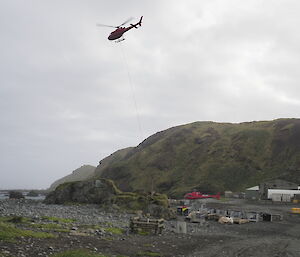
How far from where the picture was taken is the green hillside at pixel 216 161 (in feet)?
437

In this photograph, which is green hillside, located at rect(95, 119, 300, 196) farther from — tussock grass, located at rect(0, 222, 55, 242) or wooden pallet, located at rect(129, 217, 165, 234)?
tussock grass, located at rect(0, 222, 55, 242)

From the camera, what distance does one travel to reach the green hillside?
13325 centimetres

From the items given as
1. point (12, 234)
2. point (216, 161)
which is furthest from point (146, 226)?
point (216, 161)

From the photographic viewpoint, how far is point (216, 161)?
15100 centimetres

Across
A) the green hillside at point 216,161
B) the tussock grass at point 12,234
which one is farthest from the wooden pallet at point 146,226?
the green hillside at point 216,161

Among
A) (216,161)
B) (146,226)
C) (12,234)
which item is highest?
(216,161)

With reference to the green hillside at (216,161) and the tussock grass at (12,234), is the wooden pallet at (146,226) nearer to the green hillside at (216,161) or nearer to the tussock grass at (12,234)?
the tussock grass at (12,234)

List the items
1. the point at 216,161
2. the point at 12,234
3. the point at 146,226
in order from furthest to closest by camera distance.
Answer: the point at 216,161
the point at 146,226
the point at 12,234

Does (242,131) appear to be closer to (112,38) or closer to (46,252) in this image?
(112,38)

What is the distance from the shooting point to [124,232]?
90.7ft

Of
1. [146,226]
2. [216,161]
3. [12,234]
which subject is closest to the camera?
[12,234]

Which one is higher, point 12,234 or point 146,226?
point 12,234

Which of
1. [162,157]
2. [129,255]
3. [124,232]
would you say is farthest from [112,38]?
[162,157]

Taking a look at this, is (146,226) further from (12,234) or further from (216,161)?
(216,161)
